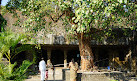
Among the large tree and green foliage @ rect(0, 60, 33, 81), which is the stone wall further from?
green foliage @ rect(0, 60, 33, 81)

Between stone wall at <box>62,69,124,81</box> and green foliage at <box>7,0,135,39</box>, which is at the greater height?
green foliage at <box>7,0,135,39</box>

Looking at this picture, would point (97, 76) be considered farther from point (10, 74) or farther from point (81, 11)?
point (10, 74)

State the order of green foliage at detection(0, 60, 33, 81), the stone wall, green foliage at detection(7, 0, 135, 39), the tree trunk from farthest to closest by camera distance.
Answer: the tree trunk
the stone wall
green foliage at detection(0, 60, 33, 81)
green foliage at detection(7, 0, 135, 39)

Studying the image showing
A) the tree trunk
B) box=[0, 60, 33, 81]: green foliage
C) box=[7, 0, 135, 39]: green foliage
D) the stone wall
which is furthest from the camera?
the tree trunk

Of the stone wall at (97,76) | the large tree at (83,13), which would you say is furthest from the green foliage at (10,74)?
the stone wall at (97,76)

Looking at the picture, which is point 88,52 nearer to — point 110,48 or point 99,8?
point 99,8

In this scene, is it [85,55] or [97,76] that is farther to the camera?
[85,55]

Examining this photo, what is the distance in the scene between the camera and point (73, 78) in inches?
322

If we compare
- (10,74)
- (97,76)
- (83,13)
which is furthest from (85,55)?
(10,74)

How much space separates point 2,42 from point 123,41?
10.5 m

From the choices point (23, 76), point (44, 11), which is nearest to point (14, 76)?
point (23, 76)

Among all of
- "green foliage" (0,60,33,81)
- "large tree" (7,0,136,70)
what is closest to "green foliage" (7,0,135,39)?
"large tree" (7,0,136,70)

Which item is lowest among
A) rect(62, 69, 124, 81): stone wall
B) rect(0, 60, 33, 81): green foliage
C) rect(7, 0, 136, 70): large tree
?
rect(62, 69, 124, 81): stone wall

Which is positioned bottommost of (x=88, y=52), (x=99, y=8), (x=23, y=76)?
(x=23, y=76)
